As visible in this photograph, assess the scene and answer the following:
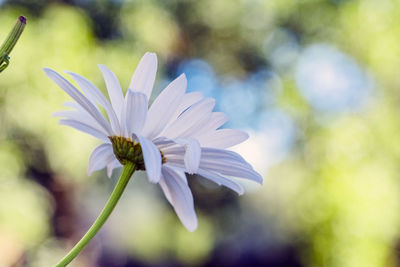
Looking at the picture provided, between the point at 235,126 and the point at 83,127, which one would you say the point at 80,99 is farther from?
the point at 235,126

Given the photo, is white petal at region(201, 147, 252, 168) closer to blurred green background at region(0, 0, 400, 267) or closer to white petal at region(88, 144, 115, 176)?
white petal at region(88, 144, 115, 176)

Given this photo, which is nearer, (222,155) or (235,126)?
(222,155)

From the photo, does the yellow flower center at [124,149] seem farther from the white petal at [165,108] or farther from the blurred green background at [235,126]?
the blurred green background at [235,126]

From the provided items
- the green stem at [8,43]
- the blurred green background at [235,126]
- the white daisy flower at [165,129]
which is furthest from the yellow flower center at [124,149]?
the blurred green background at [235,126]

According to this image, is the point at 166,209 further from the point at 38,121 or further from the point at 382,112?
the point at 382,112

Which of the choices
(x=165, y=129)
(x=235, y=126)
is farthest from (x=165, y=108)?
(x=235, y=126)

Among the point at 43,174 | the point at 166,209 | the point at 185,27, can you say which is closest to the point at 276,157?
the point at 166,209
